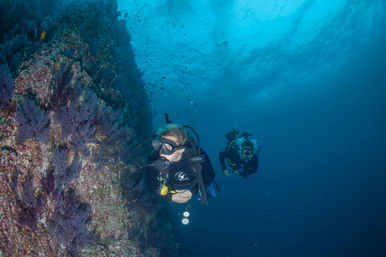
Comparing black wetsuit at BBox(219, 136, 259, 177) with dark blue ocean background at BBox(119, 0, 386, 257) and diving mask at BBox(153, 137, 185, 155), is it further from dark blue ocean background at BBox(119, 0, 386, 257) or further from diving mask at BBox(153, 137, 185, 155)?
diving mask at BBox(153, 137, 185, 155)

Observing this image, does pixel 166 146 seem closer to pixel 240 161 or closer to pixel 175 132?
pixel 175 132

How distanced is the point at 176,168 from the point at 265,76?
32.4m

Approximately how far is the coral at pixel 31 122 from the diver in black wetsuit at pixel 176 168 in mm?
1804

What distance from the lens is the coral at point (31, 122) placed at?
8.57 feet

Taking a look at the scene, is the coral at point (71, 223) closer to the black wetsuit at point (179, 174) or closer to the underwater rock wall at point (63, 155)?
the underwater rock wall at point (63, 155)

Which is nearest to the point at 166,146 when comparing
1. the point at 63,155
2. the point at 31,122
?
the point at 63,155

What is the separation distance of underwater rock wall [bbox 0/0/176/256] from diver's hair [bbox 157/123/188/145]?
0.86 meters

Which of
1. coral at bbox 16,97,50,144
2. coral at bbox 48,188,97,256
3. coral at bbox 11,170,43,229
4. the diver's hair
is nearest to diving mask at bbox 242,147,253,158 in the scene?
the diver's hair

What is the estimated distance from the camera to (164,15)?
17391 millimetres

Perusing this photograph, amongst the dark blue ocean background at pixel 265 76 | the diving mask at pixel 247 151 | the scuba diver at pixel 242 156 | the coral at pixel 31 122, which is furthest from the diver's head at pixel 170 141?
the dark blue ocean background at pixel 265 76

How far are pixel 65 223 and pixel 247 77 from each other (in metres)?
33.0

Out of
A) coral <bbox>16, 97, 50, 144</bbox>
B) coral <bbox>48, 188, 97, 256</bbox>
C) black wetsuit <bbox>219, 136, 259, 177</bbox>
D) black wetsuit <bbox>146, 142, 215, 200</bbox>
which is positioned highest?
black wetsuit <bbox>219, 136, 259, 177</bbox>

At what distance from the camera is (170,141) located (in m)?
3.82

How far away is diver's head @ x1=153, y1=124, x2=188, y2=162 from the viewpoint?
3.84 meters
